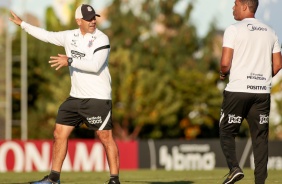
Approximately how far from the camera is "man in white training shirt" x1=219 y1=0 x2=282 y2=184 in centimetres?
1094

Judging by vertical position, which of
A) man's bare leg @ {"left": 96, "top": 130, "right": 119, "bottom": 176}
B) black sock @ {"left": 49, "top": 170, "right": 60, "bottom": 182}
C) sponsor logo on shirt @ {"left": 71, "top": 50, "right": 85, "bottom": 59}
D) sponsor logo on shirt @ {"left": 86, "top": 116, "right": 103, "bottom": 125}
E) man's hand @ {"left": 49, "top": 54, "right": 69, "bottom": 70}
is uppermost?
sponsor logo on shirt @ {"left": 71, "top": 50, "right": 85, "bottom": 59}

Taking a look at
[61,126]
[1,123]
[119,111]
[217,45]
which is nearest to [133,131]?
[119,111]

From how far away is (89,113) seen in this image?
12.0 m

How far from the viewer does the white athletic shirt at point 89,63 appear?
1170cm

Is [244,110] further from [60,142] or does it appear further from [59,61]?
[60,142]

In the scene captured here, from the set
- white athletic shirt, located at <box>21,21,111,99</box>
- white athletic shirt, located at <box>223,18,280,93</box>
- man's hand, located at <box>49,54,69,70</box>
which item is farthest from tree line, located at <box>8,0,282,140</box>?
white athletic shirt, located at <box>223,18,280,93</box>

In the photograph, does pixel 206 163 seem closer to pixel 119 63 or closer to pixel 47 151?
pixel 47 151

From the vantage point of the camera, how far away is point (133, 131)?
6047 cm

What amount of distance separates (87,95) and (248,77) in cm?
215

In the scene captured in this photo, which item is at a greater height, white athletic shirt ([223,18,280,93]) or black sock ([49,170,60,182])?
white athletic shirt ([223,18,280,93])

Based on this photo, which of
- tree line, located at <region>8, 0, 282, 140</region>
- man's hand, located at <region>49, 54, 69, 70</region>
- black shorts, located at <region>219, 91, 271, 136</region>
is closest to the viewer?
black shorts, located at <region>219, 91, 271, 136</region>

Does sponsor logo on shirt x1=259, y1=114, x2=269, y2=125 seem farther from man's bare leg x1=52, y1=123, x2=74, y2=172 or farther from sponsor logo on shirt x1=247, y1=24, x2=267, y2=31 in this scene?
man's bare leg x1=52, y1=123, x2=74, y2=172

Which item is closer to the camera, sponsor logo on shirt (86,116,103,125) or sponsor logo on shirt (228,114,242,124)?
sponsor logo on shirt (228,114,242,124)

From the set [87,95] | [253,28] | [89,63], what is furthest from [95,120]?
[253,28]
